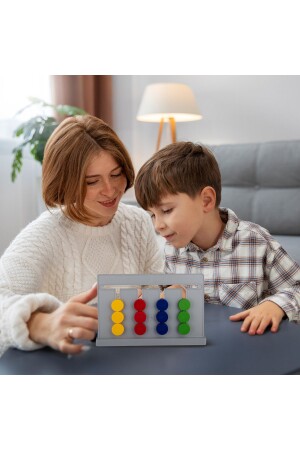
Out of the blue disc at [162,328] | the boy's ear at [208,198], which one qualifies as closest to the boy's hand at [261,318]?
the blue disc at [162,328]

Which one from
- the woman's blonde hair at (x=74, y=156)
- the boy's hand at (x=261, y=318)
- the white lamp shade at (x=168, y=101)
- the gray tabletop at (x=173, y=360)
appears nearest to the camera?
the gray tabletop at (x=173, y=360)

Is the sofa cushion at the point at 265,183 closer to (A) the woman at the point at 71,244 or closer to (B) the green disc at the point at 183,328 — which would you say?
(A) the woman at the point at 71,244

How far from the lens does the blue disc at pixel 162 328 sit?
744mm

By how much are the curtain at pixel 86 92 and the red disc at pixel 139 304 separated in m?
2.66

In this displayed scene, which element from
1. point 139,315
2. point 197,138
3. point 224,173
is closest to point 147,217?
point 139,315

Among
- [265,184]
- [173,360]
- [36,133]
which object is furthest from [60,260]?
[36,133]

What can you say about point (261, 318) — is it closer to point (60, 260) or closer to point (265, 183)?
point (60, 260)

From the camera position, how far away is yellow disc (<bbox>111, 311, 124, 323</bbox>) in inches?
29.0

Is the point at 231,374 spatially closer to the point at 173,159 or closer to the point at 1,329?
the point at 1,329

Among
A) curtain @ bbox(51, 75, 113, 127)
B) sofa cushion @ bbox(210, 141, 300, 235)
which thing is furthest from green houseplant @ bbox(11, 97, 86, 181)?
sofa cushion @ bbox(210, 141, 300, 235)

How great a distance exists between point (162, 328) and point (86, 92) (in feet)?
9.32

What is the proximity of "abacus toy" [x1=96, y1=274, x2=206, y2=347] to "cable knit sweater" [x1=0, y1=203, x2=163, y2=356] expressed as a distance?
10cm

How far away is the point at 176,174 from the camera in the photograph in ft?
3.34

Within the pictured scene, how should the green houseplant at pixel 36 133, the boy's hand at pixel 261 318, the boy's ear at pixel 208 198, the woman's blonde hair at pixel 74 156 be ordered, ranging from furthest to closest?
the green houseplant at pixel 36 133
the boy's ear at pixel 208 198
the woman's blonde hair at pixel 74 156
the boy's hand at pixel 261 318
